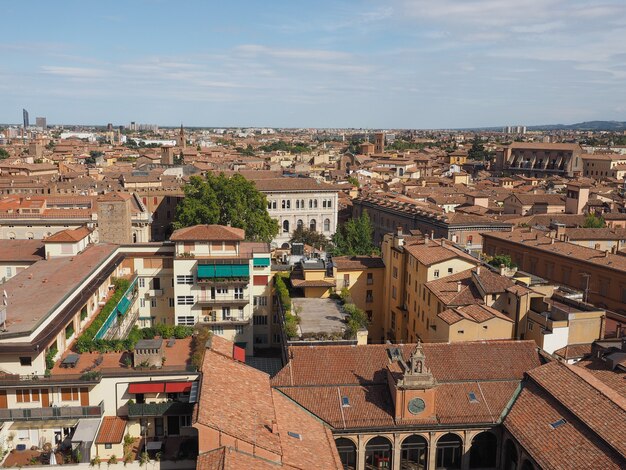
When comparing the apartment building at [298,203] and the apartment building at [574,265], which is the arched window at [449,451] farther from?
the apartment building at [298,203]

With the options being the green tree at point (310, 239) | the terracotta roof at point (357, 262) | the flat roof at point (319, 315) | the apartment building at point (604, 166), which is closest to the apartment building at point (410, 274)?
the terracotta roof at point (357, 262)

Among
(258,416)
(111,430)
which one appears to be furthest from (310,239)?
(258,416)

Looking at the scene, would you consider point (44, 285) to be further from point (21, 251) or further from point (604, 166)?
point (604, 166)

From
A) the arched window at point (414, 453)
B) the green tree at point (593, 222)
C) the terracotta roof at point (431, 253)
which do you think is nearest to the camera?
the arched window at point (414, 453)

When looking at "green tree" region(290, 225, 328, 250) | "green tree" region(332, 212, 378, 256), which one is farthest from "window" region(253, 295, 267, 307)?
"green tree" region(290, 225, 328, 250)

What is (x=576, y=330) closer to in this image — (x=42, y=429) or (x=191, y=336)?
(x=191, y=336)

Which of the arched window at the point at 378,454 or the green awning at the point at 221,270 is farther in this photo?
the green awning at the point at 221,270

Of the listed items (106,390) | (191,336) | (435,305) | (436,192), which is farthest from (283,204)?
(106,390)

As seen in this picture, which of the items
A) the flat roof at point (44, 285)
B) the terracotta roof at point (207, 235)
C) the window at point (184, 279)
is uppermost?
the terracotta roof at point (207, 235)
